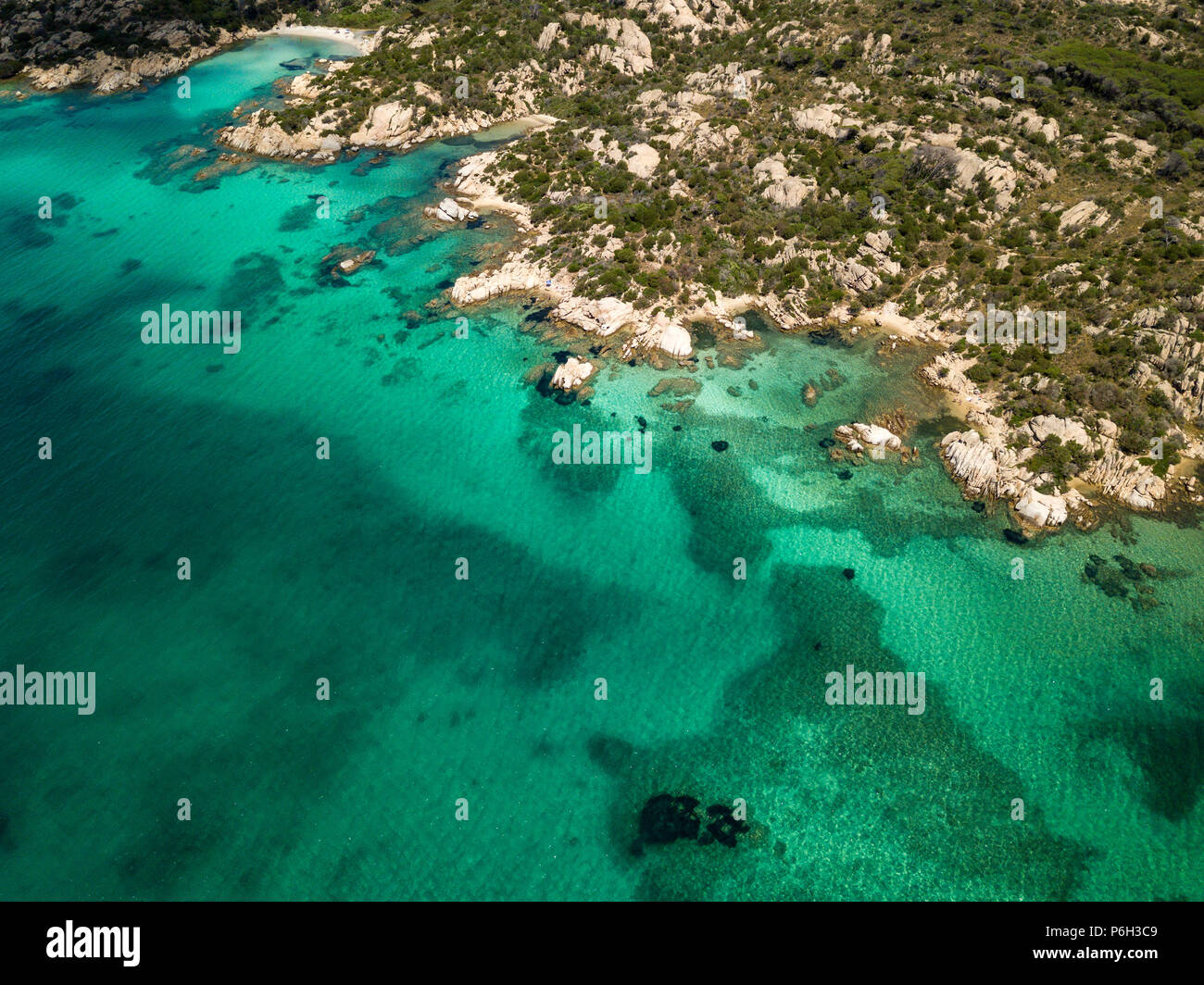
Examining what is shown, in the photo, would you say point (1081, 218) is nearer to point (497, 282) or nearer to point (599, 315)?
point (599, 315)

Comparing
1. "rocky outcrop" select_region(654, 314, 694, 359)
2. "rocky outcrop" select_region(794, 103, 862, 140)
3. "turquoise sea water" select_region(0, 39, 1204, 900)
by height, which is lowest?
"turquoise sea water" select_region(0, 39, 1204, 900)

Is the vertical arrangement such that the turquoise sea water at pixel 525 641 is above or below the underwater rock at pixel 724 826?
above

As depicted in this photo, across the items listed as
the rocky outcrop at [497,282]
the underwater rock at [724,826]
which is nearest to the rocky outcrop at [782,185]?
the rocky outcrop at [497,282]

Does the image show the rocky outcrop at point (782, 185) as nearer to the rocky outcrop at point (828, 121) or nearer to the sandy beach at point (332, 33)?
the rocky outcrop at point (828, 121)

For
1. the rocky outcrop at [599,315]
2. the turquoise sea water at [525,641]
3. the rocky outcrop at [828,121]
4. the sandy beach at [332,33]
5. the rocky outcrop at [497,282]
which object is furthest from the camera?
the sandy beach at [332,33]

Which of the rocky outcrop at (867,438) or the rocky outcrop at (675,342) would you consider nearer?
the rocky outcrop at (867,438)

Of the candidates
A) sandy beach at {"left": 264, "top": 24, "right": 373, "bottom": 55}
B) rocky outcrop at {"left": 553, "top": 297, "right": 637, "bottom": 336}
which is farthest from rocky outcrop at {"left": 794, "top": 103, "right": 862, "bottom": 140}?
sandy beach at {"left": 264, "top": 24, "right": 373, "bottom": 55}

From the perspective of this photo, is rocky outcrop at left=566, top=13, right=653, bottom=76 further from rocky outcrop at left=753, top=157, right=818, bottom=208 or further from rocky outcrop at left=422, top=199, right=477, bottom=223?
rocky outcrop at left=422, top=199, right=477, bottom=223

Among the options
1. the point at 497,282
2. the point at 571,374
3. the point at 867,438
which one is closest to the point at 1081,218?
the point at 867,438

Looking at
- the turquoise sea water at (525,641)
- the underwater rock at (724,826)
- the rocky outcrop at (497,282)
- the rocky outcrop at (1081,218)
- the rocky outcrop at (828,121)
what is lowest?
the underwater rock at (724,826)
